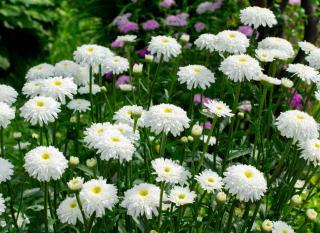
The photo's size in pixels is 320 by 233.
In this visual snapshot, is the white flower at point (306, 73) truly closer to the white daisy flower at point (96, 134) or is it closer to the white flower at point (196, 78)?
the white flower at point (196, 78)

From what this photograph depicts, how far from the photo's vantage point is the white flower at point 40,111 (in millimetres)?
1886

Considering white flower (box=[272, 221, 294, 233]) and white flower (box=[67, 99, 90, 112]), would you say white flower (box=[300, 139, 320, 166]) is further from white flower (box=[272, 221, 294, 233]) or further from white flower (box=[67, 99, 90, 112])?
white flower (box=[67, 99, 90, 112])

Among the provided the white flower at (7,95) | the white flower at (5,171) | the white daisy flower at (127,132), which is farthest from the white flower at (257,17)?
the white flower at (5,171)

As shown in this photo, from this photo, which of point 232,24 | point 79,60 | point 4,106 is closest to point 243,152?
point 79,60

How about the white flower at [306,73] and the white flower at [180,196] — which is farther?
the white flower at [306,73]

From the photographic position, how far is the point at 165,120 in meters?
1.80

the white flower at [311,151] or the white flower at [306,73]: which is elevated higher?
the white flower at [306,73]

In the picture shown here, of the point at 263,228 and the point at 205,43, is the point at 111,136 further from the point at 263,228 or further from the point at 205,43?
the point at 205,43

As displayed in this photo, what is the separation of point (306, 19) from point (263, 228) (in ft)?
6.96

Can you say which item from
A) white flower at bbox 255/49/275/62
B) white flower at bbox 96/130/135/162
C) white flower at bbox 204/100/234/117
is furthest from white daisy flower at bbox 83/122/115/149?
white flower at bbox 255/49/275/62

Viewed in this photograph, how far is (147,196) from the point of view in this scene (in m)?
1.68

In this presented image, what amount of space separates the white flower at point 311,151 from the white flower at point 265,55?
1.26 feet

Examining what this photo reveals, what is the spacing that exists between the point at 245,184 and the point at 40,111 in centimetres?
75

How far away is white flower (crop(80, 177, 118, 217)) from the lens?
1.61m
